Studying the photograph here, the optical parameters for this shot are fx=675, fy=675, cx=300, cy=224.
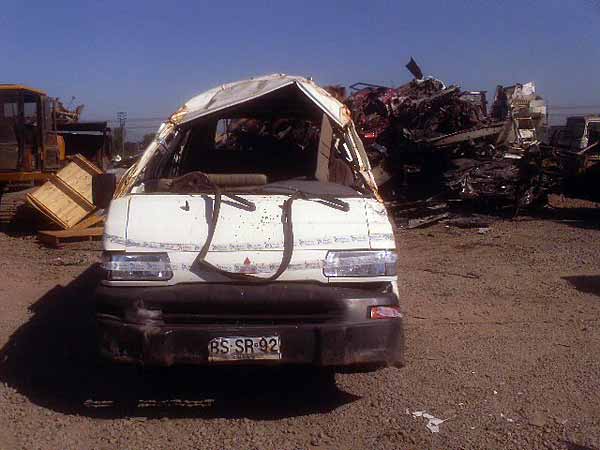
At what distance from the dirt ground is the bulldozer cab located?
5963mm

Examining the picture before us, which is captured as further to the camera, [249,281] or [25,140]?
[25,140]

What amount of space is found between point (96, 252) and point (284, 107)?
4.31 meters

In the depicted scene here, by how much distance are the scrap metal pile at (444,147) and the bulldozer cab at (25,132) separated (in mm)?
6612

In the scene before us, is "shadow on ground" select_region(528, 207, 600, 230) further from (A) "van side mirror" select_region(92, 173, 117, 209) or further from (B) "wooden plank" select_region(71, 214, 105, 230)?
(A) "van side mirror" select_region(92, 173, 117, 209)

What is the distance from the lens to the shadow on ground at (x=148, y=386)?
4324 mm

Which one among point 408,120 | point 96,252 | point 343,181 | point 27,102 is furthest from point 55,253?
point 408,120

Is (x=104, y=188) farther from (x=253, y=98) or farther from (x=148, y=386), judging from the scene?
(x=148, y=386)

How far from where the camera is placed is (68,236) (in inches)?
390

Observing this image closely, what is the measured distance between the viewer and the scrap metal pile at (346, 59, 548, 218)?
1352cm

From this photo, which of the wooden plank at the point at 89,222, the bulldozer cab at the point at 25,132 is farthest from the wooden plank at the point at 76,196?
the bulldozer cab at the point at 25,132

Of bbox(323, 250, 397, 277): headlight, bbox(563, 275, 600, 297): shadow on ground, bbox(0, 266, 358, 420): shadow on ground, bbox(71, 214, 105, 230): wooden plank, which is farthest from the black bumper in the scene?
bbox(71, 214, 105, 230): wooden plank

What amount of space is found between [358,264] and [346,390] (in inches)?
42.0

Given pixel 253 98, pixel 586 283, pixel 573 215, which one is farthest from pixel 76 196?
pixel 573 215

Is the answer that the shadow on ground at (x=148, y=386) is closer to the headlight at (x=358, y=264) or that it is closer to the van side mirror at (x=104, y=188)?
the headlight at (x=358, y=264)
